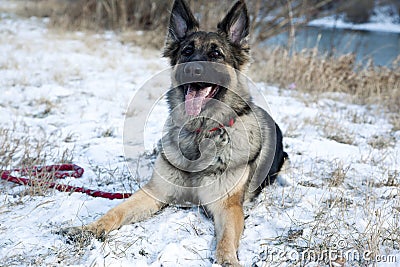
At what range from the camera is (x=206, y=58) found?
326 cm

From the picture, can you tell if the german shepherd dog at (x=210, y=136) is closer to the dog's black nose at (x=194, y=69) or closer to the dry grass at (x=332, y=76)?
the dog's black nose at (x=194, y=69)

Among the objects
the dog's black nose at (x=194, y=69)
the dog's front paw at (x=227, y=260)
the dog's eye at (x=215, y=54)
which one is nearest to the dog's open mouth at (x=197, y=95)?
the dog's black nose at (x=194, y=69)

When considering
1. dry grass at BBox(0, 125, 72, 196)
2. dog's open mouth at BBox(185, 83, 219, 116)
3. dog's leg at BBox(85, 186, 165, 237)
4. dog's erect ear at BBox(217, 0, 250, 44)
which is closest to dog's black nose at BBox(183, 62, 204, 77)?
dog's open mouth at BBox(185, 83, 219, 116)

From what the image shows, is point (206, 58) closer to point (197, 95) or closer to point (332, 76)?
point (197, 95)

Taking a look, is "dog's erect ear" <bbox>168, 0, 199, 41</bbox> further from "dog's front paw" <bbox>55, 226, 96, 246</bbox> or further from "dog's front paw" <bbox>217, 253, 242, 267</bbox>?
"dog's front paw" <bbox>217, 253, 242, 267</bbox>

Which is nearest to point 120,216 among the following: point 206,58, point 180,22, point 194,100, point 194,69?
point 194,100

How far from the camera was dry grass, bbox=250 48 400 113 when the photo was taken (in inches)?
277

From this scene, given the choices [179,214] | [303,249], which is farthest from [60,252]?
[303,249]

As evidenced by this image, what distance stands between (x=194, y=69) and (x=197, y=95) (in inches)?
9.4

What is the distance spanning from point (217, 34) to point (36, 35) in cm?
887

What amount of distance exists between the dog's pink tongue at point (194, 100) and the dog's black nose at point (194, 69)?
15 centimetres

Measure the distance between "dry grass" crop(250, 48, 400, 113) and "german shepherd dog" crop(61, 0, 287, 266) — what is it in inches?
156

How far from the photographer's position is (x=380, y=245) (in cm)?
229

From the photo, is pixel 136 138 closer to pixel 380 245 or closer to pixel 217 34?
pixel 217 34
